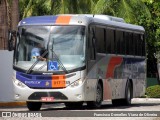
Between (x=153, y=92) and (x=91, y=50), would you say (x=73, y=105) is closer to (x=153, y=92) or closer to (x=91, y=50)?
(x=91, y=50)

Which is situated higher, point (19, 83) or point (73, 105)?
point (19, 83)

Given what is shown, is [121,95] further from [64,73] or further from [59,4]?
[59,4]

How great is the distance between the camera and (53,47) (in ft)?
77.7

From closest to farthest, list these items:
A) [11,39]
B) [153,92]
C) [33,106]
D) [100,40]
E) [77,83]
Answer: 1. [77,83]
2. [11,39]
3. [33,106]
4. [100,40]
5. [153,92]

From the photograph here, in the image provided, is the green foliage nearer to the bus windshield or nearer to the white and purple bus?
the white and purple bus

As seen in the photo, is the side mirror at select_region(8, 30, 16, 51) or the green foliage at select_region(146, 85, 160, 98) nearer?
the side mirror at select_region(8, 30, 16, 51)

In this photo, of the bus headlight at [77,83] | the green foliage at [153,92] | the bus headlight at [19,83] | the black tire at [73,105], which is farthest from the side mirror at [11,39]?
the green foliage at [153,92]

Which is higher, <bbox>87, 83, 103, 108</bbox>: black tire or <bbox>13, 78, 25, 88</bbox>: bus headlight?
<bbox>13, 78, 25, 88</bbox>: bus headlight

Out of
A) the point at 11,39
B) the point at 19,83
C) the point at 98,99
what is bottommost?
the point at 98,99

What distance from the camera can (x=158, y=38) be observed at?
153 ft

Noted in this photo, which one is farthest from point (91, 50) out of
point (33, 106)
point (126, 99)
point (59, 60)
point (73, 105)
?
point (126, 99)

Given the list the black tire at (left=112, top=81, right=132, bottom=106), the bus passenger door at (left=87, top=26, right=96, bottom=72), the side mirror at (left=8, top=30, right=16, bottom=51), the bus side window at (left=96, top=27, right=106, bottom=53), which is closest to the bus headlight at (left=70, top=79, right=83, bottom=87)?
the bus passenger door at (left=87, top=26, right=96, bottom=72)

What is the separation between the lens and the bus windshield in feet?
77.4

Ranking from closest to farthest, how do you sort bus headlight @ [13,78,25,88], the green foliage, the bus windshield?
1. the bus windshield
2. bus headlight @ [13,78,25,88]
3. the green foliage
